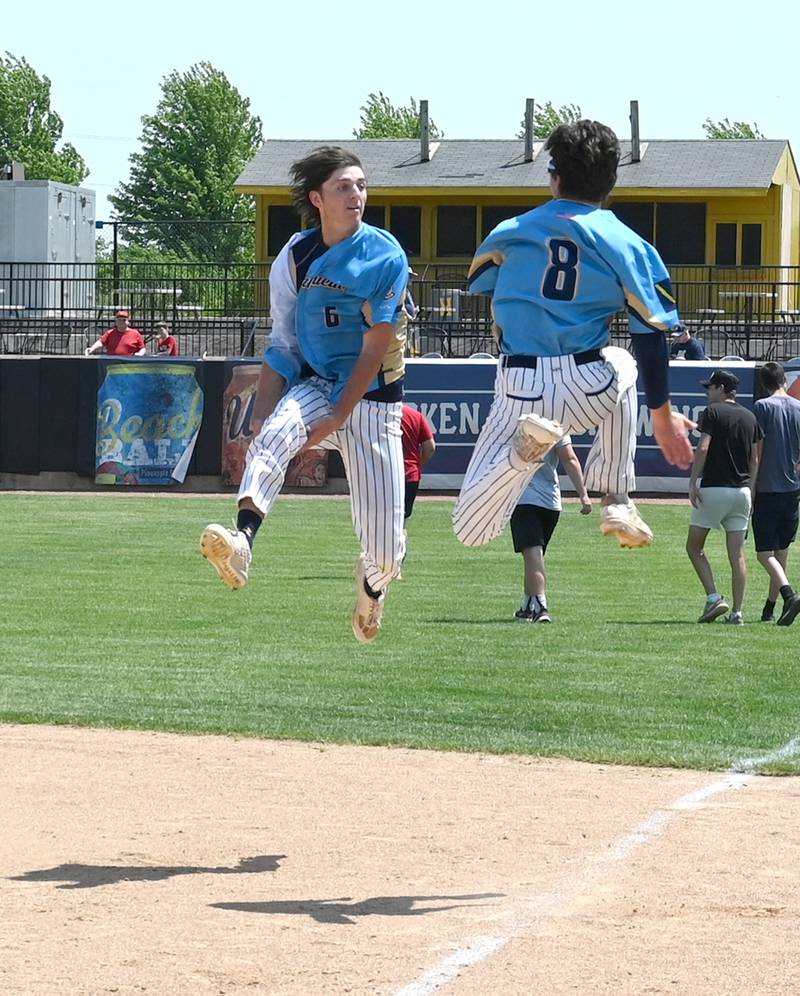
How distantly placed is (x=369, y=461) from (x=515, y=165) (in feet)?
111

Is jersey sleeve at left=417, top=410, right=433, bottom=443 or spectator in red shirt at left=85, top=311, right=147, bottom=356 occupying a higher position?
spectator in red shirt at left=85, top=311, right=147, bottom=356

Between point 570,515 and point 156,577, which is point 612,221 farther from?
point 570,515

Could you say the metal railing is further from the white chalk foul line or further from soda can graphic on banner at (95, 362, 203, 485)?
the white chalk foul line

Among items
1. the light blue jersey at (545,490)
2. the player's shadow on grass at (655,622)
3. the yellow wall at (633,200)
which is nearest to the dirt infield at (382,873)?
the light blue jersey at (545,490)

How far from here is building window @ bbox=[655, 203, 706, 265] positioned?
1519 inches

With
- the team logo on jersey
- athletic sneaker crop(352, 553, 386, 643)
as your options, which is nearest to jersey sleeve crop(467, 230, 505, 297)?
the team logo on jersey

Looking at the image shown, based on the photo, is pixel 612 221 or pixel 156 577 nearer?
pixel 612 221

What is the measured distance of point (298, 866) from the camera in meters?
6.36

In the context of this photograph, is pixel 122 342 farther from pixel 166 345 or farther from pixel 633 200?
pixel 633 200

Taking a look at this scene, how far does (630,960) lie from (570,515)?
17766mm

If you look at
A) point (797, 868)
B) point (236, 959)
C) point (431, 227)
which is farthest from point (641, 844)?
point (431, 227)

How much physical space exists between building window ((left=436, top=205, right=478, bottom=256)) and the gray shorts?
26.6 metres

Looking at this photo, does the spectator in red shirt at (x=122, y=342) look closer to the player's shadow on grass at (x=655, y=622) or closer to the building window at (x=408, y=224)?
the building window at (x=408, y=224)

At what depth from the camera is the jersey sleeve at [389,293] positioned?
21.4 feet
